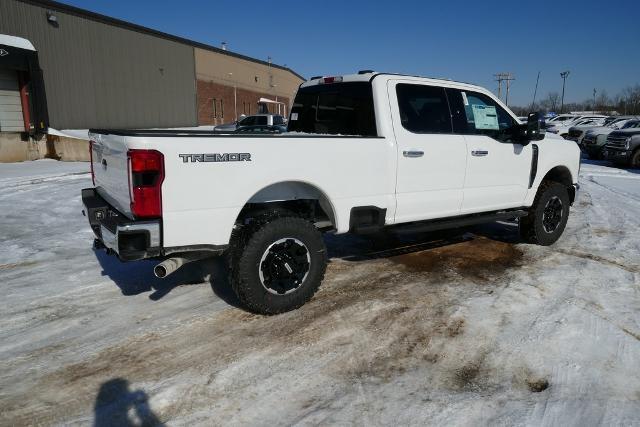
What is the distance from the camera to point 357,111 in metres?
4.69

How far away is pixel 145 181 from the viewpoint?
10.5 ft

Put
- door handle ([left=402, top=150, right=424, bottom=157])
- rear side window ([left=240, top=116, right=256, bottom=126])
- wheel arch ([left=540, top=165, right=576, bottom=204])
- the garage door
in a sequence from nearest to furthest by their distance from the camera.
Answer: door handle ([left=402, top=150, right=424, bottom=157]) < wheel arch ([left=540, top=165, right=576, bottom=204]) < the garage door < rear side window ([left=240, top=116, right=256, bottom=126])

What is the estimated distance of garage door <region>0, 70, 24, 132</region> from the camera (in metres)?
17.9

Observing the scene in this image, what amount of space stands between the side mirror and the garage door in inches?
767

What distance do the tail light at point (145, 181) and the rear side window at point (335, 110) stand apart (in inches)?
85.0

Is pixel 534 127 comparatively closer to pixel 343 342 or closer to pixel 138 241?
pixel 343 342

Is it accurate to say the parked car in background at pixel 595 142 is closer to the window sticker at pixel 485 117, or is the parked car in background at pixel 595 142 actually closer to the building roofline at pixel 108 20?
the window sticker at pixel 485 117

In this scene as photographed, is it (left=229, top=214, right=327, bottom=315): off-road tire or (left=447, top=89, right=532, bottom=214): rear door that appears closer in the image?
(left=229, top=214, right=327, bottom=315): off-road tire

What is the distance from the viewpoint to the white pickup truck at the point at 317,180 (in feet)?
10.8

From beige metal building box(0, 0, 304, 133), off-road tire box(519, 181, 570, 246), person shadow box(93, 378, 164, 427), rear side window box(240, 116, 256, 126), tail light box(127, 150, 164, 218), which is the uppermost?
beige metal building box(0, 0, 304, 133)

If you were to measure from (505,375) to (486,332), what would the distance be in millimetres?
628

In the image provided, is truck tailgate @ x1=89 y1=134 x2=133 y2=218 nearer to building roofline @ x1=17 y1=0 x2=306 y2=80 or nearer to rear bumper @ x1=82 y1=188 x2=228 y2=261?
rear bumper @ x1=82 y1=188 x2=228 y2=261

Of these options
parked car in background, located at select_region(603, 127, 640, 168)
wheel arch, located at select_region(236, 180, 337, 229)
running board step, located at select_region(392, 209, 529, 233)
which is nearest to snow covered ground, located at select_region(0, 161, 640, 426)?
running board step, located at select_region(392, 209, 529, 233)

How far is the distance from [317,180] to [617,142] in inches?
669
